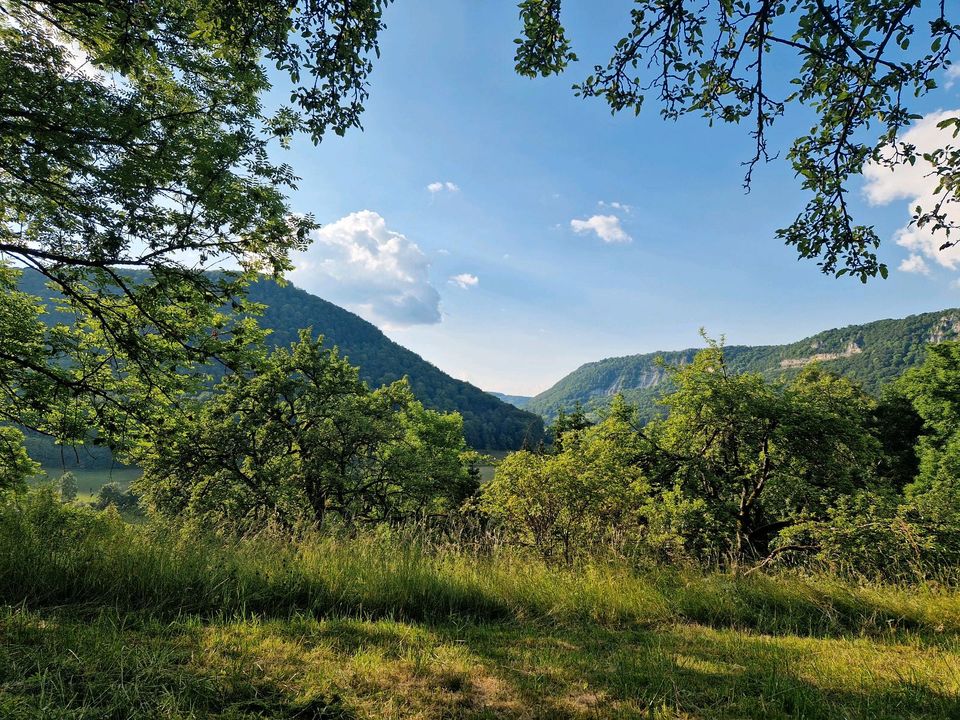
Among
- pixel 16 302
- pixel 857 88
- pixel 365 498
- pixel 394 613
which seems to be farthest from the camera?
pixel 365 498

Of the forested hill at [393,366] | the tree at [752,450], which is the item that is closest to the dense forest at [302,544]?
the tree at [752,450]

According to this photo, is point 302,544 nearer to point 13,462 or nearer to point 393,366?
point 13,462

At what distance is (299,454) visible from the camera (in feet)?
45.7

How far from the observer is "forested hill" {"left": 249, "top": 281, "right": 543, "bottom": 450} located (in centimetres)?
7981

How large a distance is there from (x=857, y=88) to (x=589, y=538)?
6929 mm

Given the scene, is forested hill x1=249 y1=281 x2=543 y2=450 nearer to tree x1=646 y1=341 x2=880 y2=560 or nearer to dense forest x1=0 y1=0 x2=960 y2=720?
tree x1=646 y1=341 x2=880 y2=560

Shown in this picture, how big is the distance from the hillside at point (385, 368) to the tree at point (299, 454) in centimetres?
1981

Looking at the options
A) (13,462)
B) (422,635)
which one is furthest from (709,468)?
(13,462)

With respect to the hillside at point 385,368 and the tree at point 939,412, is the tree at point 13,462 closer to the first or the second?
the hillside at point 385,368

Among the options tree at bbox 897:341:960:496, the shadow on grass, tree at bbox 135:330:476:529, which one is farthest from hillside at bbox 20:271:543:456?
the shadow on grass

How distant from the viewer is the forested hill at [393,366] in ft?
262

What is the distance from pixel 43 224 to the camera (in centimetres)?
526

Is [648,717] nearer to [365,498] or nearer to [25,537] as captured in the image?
[25,537]

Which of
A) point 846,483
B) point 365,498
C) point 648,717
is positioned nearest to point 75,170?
point 648,717
